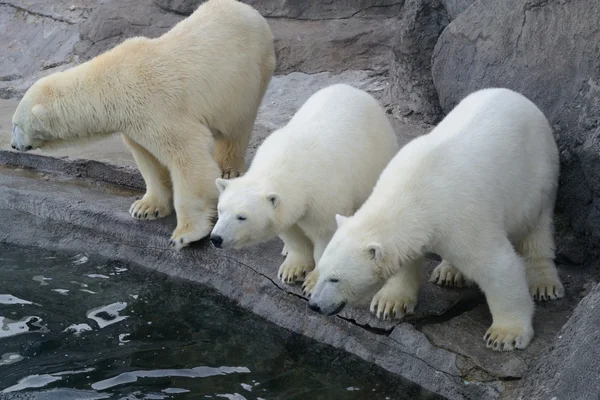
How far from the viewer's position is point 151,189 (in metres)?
6.20

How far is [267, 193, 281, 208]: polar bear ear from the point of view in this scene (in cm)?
460

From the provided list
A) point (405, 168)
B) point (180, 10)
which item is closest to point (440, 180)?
point (405, 168)

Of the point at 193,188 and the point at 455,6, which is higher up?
the point at 455,6

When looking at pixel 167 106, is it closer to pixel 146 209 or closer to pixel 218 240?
pixel 146 209

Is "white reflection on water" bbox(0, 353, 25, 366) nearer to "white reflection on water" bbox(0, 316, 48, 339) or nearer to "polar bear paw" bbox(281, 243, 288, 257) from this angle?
"white reflection on water" bbox(0, 316, 48, 339)

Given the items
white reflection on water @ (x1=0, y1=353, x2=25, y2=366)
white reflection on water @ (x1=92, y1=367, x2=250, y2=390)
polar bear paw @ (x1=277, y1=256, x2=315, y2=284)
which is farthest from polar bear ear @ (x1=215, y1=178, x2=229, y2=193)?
white reflection on water @ (x1=0, y1=353, x2=25, y2=366)

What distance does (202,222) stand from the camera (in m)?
5.80

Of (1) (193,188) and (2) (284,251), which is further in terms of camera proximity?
(1) (193,188)

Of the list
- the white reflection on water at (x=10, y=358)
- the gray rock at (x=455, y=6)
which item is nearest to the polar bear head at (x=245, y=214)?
the white reflection on water at (x=10, y=358)

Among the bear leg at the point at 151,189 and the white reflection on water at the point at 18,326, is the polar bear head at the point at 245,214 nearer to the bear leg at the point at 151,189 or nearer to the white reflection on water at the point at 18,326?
the white reflection on water at the point at 18,326

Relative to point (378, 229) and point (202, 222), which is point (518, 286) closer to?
point (378, 229)

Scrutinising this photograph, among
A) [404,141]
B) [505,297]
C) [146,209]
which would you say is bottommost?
[146,209]

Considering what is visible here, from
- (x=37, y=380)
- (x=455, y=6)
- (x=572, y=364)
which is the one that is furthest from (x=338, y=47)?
(x=572, y=364)

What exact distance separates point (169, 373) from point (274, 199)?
1.07m
